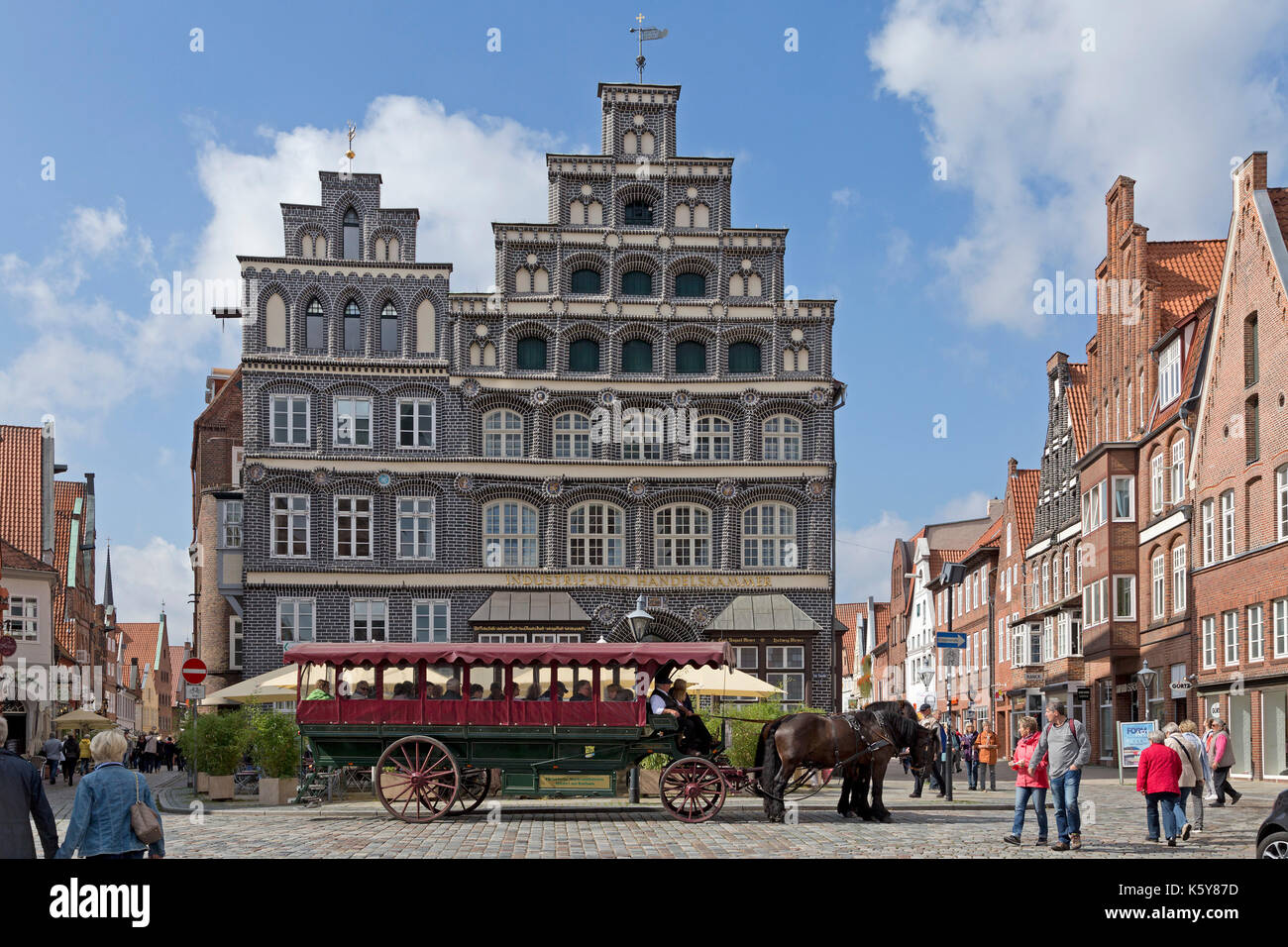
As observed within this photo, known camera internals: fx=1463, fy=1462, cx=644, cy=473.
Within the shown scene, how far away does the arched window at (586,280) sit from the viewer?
4725cm

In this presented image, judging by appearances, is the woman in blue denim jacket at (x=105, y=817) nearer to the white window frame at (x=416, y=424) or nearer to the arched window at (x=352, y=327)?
the white window frame at (x=416, y=424)

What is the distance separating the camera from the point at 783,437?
154 ft

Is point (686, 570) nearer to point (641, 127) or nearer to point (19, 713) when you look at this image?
point (641, 127)

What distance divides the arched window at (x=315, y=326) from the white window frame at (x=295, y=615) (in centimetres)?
803

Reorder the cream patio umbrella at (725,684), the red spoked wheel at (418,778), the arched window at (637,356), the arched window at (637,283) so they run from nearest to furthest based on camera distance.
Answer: the red spoked wheel at (418,778) < the cream patio umbrella at (725,684) < the arched window at (637,356) < the arched window at (637,283)

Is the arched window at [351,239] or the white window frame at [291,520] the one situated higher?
the arched window at [351,239]

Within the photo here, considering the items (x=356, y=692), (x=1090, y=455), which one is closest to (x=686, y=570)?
(x=1090, y=455)

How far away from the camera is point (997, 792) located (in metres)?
29.8

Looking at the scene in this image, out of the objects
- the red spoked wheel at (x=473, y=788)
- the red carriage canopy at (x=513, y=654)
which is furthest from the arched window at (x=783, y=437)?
the red spoked wheel at (x=473, y=788)

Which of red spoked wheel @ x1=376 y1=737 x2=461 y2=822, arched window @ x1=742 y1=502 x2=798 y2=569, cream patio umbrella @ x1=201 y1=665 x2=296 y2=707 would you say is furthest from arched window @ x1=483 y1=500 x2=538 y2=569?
red spoked wheel @ x1=376 y1=737 x2=461 y2=822

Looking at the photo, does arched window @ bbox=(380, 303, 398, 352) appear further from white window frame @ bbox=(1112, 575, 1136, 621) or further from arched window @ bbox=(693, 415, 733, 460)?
white window frame @ bbox=(1112, 575, 1136, 621)

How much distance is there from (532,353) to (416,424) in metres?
4.34

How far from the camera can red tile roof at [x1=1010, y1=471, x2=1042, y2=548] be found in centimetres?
5953

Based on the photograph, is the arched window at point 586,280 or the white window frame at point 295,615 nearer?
the white window frame at point 295,615
